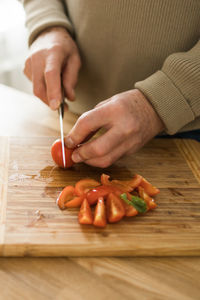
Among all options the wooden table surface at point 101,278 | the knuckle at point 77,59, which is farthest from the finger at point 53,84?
the wooden table surface at point 101,278

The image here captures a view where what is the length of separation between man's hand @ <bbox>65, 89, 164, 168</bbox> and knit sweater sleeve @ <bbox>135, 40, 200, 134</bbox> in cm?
3

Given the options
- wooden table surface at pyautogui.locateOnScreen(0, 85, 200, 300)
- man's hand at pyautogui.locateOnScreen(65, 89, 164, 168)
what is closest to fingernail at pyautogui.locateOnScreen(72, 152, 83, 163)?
man's hand at pyautogui.locateOnScreen(65, 89, 164, 168)

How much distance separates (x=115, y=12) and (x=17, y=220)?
938 mm

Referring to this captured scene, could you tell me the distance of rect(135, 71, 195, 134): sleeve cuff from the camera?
1393 millimetres

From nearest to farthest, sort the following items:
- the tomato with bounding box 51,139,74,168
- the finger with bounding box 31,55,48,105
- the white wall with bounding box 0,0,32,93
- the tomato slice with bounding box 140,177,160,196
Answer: the tomato slice with bounding box 140,177,160,196 → the tomato with bounding box 51,139,74,168 → the finger with bounding box 31,55,48,105 → the white wall with bounding box 0,0,32,93

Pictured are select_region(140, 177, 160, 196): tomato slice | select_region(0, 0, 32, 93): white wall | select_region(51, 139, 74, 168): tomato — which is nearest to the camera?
select_region(140, 177, 160, 196): tomato slice

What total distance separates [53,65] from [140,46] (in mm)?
373

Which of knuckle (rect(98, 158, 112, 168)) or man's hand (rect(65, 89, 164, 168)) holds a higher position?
man's hand (rect(65, 89, 164, 168))

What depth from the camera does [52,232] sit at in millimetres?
1124

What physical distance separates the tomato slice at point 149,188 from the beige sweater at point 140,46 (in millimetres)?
246

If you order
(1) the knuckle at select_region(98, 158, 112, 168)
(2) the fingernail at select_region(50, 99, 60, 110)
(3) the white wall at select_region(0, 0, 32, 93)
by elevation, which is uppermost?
(2) the fingernail at select_region(50, 99, 60, 110)

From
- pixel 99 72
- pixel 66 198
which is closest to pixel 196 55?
pixel 99 72

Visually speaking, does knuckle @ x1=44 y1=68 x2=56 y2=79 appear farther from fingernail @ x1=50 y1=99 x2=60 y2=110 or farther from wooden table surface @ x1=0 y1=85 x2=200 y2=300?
wooden table surface @ x1=0 y1=85 x2=200 y2=300

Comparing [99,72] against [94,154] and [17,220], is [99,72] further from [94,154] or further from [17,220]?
[17,220]
